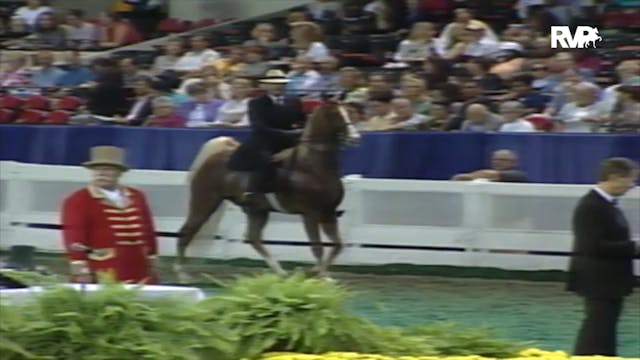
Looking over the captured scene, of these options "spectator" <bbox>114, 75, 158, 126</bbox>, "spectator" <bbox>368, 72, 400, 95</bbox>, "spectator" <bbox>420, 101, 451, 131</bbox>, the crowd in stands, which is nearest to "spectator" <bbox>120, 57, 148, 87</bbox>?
the crowd in stands

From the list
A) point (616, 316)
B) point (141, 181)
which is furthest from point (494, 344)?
point (141, 181)

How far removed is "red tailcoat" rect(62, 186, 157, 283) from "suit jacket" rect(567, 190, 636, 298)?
258cm

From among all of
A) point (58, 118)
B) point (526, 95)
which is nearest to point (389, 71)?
point (526, 95)

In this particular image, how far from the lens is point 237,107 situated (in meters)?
17.4

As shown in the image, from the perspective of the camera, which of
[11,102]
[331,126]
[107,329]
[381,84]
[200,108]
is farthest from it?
[11,102]

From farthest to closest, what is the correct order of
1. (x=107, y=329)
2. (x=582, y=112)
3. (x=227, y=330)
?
(x=582, y=112) < (x=227, y=330) < (x=107, y=329)

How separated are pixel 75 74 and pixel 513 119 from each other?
25.1ft

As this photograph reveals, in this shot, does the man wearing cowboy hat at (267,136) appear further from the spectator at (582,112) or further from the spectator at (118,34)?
the spectator at (118,34)

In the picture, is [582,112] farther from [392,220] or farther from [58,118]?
[58,118]

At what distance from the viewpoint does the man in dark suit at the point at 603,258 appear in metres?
8.59

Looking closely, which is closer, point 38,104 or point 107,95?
point 107,95

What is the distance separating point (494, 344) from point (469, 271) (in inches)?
371

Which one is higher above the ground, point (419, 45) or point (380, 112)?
point (419, 45)

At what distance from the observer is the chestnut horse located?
1449 cm
